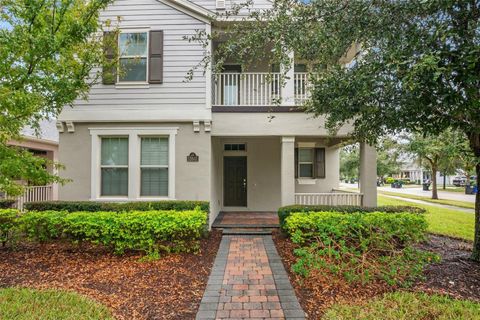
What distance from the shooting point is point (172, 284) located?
4535 mm

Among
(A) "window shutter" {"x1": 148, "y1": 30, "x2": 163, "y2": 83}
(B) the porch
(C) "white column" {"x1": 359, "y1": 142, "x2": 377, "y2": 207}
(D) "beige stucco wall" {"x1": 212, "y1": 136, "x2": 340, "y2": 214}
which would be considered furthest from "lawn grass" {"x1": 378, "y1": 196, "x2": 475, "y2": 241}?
(A) "window shutter" {"x1": 148, "y1": 30, "x2": 163, "y2": 83}

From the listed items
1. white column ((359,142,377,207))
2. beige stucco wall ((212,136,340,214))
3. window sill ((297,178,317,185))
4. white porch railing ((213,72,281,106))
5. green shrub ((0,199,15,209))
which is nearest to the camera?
white column ((359,142,377,207))

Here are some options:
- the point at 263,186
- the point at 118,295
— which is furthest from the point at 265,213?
the point at 118,295

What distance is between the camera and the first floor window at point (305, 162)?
11328 mm

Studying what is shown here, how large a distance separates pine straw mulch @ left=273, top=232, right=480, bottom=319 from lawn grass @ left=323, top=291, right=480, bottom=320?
7.9 inches

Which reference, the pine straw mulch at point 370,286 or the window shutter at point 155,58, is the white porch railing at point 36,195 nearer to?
the window shutter at point 155,58

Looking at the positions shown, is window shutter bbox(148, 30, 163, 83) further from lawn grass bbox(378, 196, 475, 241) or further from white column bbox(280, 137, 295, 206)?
lawn grass bbox(378, 196, 475, 241)

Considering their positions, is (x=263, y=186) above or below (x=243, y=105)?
below

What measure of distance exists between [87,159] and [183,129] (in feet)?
9.66

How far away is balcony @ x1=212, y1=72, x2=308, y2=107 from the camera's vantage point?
27.4ft

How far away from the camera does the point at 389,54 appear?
3.94 metres

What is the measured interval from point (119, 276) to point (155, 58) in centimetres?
583

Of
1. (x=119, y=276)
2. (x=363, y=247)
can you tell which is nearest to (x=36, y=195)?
(x=119, y=276)

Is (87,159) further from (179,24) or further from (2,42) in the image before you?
(179,24)
